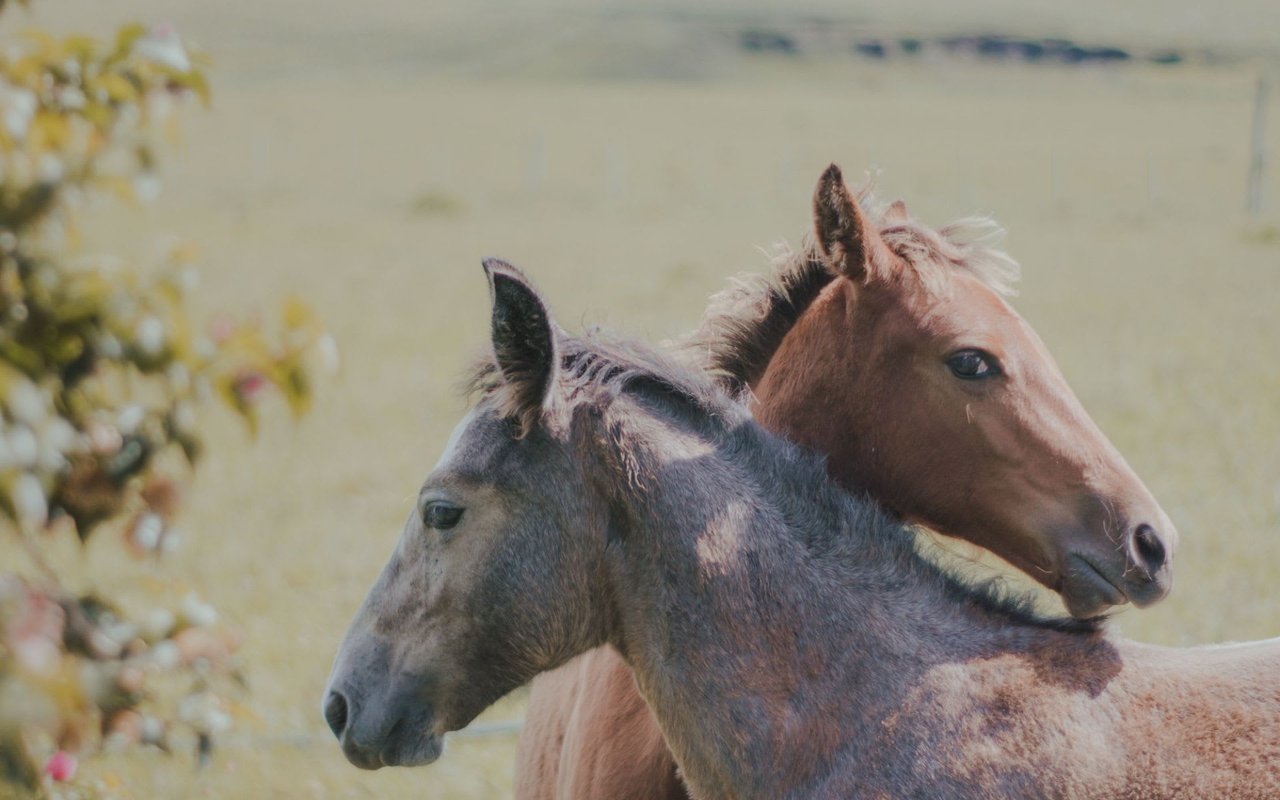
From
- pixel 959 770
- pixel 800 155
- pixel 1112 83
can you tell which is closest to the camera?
pixel 959 770

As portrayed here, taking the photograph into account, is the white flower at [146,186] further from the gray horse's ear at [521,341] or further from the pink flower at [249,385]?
the gray horse's ear at [521,341]

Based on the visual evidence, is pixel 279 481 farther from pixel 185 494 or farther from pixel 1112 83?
pixel 1112 83

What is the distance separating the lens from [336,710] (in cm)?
298

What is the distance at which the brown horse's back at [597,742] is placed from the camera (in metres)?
3.21

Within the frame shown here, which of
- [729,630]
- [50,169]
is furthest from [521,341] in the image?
[50,169]

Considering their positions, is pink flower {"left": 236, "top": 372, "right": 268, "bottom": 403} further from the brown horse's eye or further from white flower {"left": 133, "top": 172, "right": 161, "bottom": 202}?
the brown horse's eye

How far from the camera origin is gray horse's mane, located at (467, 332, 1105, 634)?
9.25 feet

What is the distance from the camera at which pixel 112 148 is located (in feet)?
5.93

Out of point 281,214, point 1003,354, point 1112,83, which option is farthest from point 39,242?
point 1112,83

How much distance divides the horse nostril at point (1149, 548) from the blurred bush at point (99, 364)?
2298 millimetres

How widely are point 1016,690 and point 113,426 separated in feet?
6.25

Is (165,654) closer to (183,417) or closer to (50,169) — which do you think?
(183,417)

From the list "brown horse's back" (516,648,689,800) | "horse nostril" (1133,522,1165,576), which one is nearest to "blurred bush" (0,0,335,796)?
"brown horse's back" (516,648,689,800)

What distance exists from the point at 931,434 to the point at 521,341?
4.32 feet
